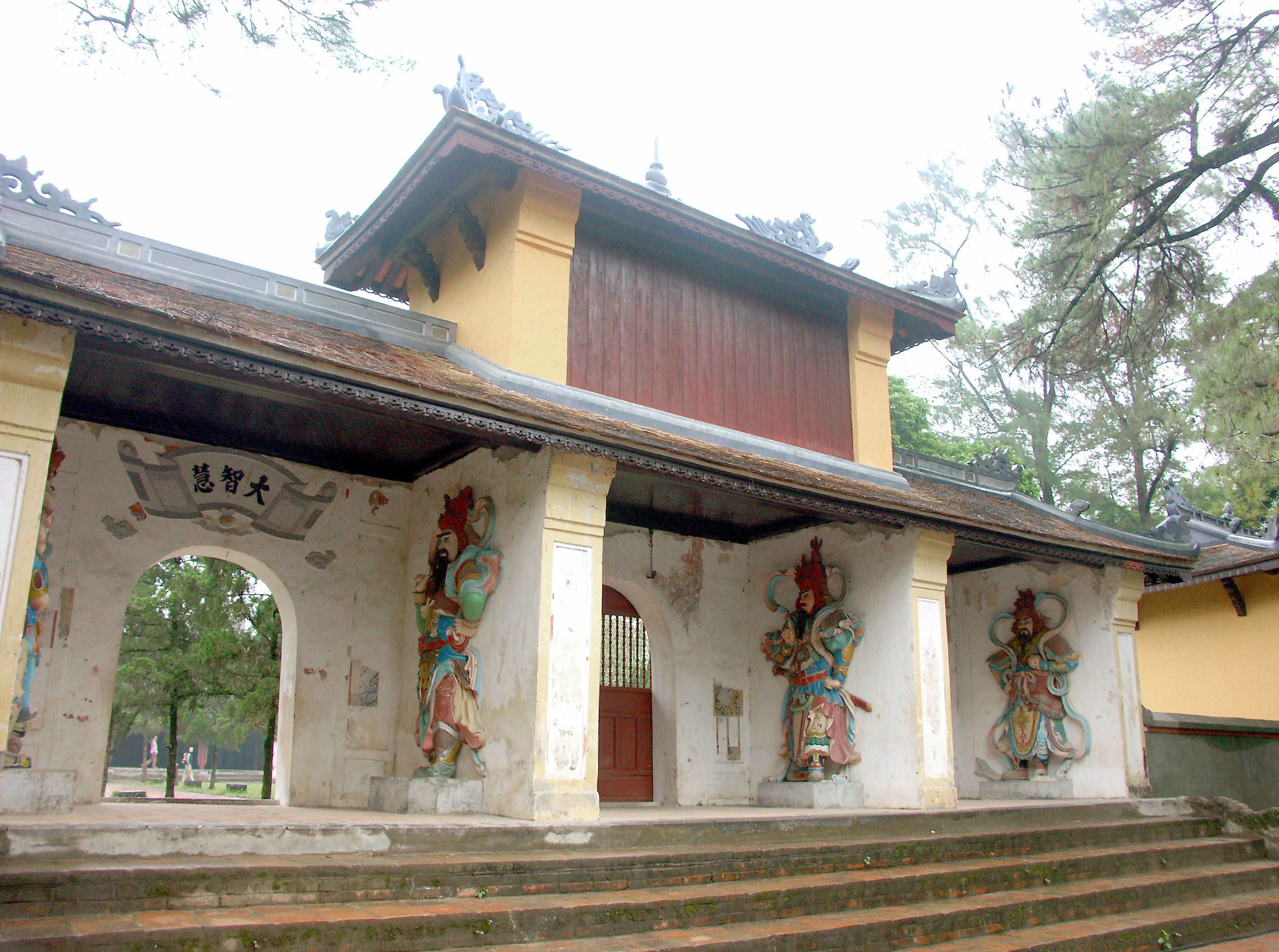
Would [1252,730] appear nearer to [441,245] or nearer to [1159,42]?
[1159,42]

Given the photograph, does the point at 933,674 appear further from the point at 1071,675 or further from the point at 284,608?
the point at 284,608

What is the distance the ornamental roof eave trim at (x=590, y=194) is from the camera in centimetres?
813

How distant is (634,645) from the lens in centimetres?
1073

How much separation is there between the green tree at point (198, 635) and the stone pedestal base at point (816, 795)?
7.61 m

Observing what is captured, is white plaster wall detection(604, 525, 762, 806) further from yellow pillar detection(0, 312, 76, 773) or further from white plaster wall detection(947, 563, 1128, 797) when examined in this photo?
yellow pillar detection(0, 312, 76, 773)

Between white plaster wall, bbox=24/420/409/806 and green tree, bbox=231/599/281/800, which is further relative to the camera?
green tree, bbox=231/599/281/800

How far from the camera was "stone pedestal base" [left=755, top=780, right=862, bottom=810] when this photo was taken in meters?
9.31

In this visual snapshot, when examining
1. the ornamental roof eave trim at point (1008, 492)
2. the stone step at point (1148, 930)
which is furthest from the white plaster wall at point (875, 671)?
the ornamental roof eave trim at point (1008, 492)

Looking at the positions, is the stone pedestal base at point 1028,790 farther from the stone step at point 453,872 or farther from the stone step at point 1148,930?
the stone step at point 1148,930

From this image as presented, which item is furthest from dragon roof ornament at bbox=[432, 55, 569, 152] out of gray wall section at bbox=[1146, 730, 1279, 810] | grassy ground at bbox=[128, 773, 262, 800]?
grassy ground at bbox=[128, 773, 262, 800]

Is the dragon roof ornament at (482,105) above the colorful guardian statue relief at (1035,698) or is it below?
above

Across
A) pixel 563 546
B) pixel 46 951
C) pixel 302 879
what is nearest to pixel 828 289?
pixel 563 546

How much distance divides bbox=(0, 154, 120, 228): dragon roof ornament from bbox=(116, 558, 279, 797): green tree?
24.9 feet

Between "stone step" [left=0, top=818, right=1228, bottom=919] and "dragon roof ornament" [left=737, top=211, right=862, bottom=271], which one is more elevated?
"dragon roof ornament" [left=737, top=211, right=862, bottom=271]
